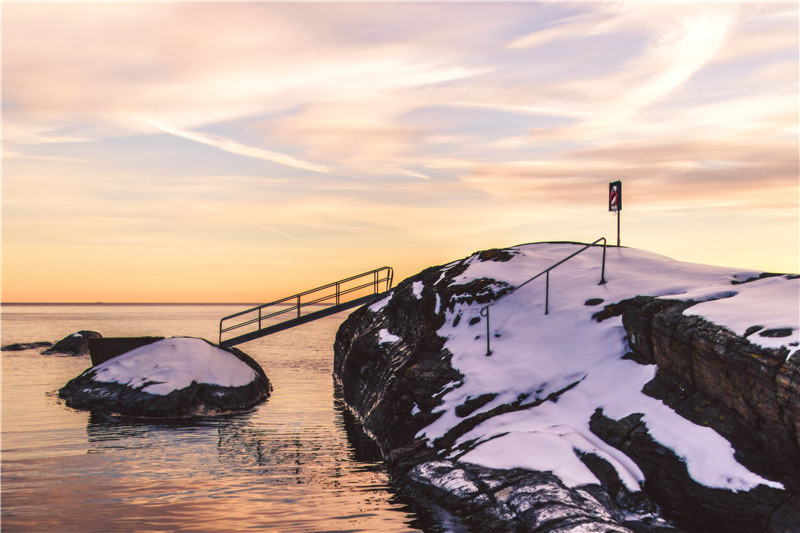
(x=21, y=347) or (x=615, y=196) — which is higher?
(x=615, y=196)

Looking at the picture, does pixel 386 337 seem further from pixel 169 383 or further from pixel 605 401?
pixel 605 401

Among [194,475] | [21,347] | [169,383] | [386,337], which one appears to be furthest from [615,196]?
[21,347]

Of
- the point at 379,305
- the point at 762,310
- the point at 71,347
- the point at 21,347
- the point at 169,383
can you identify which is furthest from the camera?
the point at 21,347

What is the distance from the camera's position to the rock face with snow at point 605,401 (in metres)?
9.88

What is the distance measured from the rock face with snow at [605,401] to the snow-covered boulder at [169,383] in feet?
21.4

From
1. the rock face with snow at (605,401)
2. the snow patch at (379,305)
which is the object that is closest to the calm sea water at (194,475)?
the rock face with snow at (605,401)

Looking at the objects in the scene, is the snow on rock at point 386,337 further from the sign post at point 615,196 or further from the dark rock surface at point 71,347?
the dark rock surface at point 71,347

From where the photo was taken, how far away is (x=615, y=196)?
20.4m

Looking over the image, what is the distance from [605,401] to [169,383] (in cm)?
1592

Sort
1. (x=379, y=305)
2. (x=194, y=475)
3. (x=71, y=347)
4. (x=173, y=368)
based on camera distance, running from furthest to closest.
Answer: (x=71, y=347) < (x=379, y=305) < (x=173, y=368) < (x=194, y=475)

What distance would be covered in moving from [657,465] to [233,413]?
Result: 1563 centimetres

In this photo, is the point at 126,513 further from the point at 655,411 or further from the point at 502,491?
the point at 655,411

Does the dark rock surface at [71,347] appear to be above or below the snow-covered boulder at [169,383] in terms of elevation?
below

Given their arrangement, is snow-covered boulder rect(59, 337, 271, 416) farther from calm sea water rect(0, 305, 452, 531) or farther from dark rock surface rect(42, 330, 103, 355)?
dark rock surface rect(42, 330, 103, 355)
